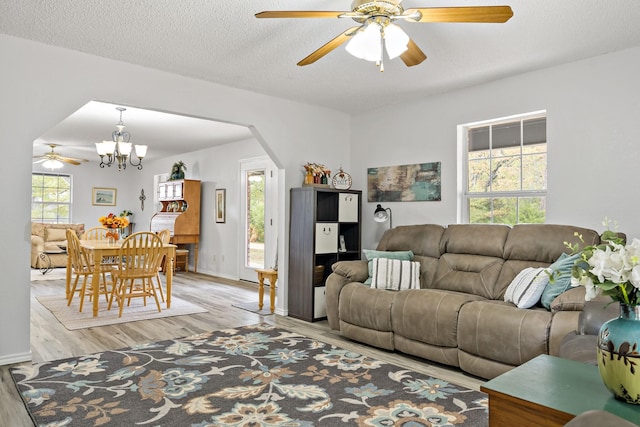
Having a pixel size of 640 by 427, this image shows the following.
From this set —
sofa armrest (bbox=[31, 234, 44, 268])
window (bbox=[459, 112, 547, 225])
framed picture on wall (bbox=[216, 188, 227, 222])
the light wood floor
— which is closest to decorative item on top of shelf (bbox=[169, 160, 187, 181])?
framed picture on wall (bbox=[216, 188, 227, 222])

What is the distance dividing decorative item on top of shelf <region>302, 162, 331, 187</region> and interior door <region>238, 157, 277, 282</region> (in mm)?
1825

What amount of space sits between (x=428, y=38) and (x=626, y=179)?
1.94 m

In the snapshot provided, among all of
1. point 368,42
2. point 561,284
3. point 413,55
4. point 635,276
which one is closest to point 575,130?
point 561,284

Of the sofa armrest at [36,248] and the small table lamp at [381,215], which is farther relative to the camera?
the sofa armrest at [36,248]

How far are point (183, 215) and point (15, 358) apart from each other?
5.21 metres

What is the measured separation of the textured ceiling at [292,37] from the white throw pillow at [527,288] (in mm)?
1739

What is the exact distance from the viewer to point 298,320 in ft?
16.1

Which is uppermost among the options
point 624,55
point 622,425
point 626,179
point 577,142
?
point 624,55

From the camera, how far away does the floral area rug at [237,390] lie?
8.10ft

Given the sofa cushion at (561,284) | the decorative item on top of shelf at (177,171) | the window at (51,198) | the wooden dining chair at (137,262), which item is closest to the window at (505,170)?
the sofa cushion at (561,284)

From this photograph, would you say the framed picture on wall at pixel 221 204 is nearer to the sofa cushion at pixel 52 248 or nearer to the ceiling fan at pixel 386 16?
the sofa cushion at pixel 52 248

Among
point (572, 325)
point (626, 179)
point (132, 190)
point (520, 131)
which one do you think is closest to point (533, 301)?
point (572, 325)

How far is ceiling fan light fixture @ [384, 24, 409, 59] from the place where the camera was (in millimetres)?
2461

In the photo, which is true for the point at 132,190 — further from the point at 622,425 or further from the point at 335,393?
the point at 622,425
